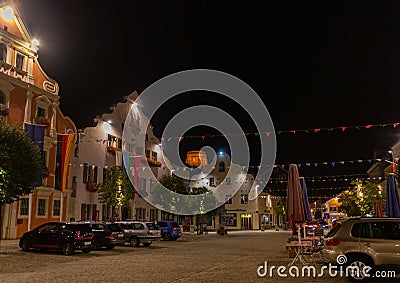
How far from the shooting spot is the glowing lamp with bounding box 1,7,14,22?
32.0m

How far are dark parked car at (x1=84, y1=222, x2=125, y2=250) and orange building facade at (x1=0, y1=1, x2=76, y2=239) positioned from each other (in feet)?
26.0

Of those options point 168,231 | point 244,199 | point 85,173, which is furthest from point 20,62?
point 244,199

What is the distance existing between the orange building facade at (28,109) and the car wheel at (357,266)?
2268 centimetres

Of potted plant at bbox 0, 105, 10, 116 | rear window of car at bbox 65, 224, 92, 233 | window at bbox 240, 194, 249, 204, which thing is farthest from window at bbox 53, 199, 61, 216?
window at bbox 240, 194, 249, 204

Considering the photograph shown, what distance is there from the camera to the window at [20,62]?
32.7m

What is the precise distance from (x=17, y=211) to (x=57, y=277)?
1993 centimetres

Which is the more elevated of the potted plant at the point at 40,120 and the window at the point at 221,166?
the window at the point at 221,166

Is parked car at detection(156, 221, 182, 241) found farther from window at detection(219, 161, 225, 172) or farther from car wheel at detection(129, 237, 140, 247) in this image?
window at detection(219, 161, 225, 172)

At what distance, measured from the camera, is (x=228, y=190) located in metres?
72.1

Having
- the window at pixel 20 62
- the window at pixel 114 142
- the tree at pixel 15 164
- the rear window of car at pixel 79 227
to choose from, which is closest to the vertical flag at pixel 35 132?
the window at pixel 20 62

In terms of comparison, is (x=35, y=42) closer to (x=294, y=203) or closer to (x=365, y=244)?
(x=294, y=203)

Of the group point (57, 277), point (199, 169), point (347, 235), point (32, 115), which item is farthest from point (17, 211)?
point (199, 169)

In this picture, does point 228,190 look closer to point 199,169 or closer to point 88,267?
point 199,169

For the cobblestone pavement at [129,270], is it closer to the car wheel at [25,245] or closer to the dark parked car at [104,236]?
the car wheel at [25,245]
